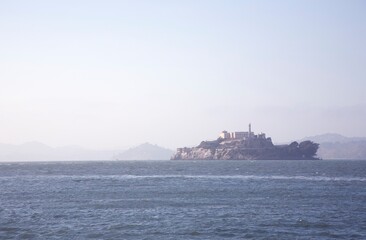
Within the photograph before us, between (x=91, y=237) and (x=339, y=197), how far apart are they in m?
33.8

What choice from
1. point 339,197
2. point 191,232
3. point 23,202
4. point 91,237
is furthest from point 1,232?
point 339,197

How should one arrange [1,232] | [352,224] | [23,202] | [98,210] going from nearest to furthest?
[1,232] < [352,224] < [98,210] < [23,202]

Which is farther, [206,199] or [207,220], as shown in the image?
[206,199]

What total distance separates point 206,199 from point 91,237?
22523 millimetres

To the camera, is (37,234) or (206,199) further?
(206,199)

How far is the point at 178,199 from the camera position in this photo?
52.7m

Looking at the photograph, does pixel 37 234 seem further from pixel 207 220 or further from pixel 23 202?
pixel 23 202

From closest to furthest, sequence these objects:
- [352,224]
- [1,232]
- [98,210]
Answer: [1,232]
[352,224]
[98,210]

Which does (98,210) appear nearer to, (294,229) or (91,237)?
(91,237)

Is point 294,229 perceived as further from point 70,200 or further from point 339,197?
point 70,200

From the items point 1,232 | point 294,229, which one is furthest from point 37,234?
point 294,229

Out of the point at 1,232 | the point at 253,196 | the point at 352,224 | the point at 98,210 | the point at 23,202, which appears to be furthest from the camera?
the point at 253,196

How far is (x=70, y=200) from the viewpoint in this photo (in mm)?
53062

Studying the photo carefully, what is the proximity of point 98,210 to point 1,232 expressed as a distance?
1128 cm
